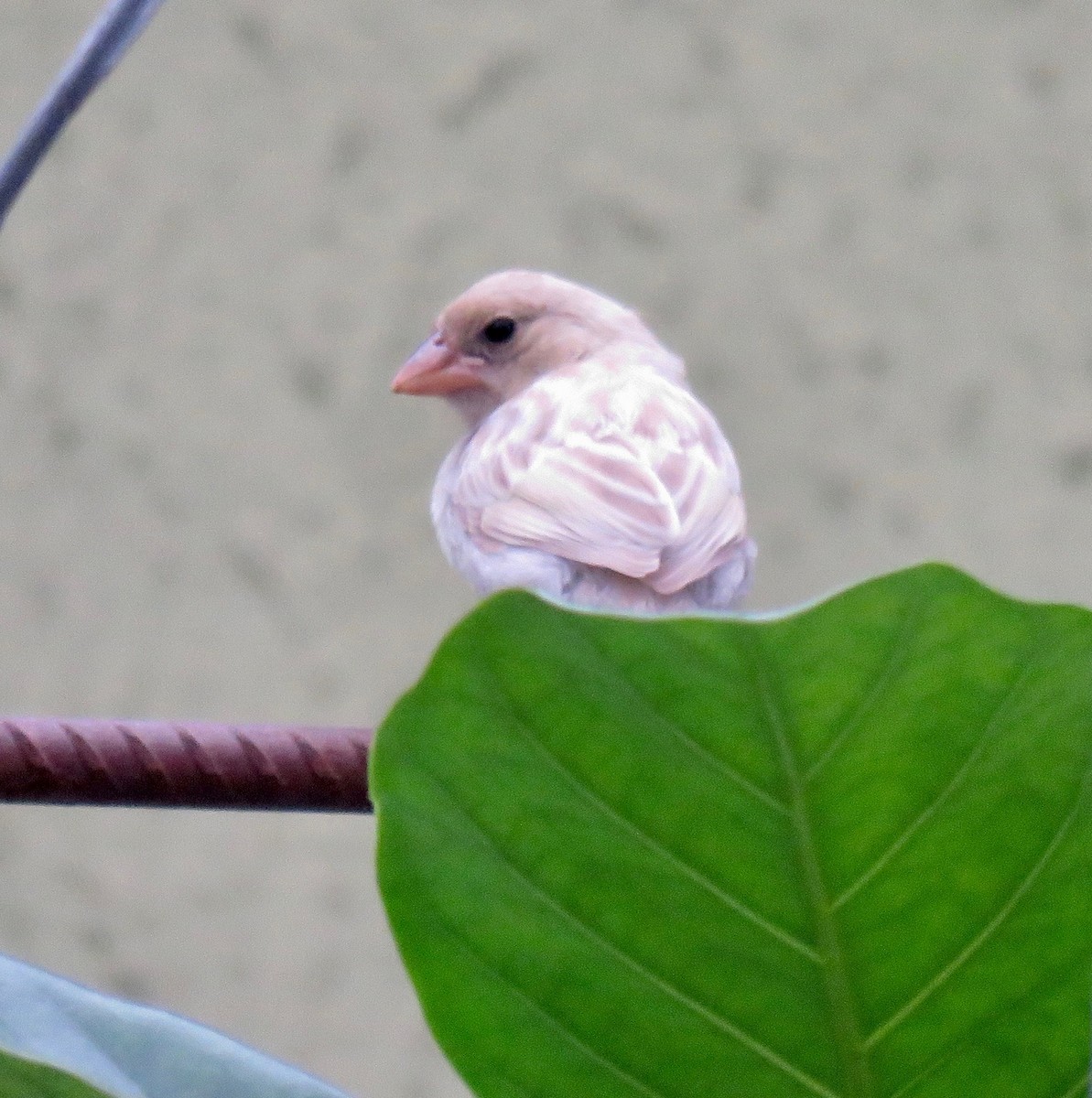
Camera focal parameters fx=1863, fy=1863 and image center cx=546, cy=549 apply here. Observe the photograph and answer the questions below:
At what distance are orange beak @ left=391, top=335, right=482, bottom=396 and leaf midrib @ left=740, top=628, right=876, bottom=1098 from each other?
0.78 meters

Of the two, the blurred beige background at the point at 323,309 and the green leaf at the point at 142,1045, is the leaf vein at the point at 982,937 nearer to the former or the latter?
the green leaf at the point at 142,1045

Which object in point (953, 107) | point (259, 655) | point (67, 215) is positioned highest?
point (953, 107)

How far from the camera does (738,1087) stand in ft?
1.28

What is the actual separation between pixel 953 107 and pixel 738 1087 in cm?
172

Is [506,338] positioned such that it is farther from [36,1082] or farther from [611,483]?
[36,1082]

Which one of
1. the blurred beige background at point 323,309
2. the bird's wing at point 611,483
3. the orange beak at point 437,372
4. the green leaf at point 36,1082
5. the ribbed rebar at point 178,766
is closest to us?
the green leaf at point 36,1082

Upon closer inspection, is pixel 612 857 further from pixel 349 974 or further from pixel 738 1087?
pixel 349 974

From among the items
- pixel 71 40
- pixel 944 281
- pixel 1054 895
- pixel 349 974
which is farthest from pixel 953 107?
pixel 1054 895

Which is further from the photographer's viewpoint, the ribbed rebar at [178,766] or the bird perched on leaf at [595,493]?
the bird perched on leaf at [595,493]

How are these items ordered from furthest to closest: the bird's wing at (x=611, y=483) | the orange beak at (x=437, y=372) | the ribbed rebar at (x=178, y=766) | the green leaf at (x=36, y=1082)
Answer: the orange beak at (x=437, y=372) < the bird's wing at (x=611, y=483) < the ribbed rebar at (x=178, y=766) < the green leaf at (x=36, y=1082)

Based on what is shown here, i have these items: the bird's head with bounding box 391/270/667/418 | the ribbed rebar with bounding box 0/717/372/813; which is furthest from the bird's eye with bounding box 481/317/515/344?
the ribbed rebar with bounding box 0/717/372/813

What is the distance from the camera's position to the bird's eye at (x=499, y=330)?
120cm

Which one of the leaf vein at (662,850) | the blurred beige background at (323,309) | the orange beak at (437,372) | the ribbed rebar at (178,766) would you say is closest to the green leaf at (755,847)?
the leaf vein at (662,850)

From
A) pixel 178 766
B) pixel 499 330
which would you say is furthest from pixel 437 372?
pixel 178 766
